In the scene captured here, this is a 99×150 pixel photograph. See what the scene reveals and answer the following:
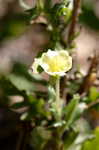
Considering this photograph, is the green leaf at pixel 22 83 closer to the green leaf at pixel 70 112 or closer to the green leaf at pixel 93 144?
the green leaf at pixel 70 112

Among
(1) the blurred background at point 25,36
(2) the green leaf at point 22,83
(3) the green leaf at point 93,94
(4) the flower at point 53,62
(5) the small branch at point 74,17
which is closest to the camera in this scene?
(4) the flower at point 53,62

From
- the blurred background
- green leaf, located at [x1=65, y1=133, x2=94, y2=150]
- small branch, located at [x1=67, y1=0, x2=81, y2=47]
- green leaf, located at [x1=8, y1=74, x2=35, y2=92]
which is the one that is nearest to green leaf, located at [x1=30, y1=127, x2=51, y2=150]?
green leaf, located at [x1=65, y1=133, x2=94, y2=150]

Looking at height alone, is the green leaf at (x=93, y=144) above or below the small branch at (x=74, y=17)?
below

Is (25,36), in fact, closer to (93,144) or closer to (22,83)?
(22,83)

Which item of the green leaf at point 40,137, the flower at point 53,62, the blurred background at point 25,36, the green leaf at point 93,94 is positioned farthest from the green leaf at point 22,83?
the blurred background at point 25,36

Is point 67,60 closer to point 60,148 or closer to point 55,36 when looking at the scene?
point 55,36

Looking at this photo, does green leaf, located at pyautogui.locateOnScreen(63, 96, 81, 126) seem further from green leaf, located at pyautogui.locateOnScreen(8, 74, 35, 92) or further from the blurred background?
the blurred background

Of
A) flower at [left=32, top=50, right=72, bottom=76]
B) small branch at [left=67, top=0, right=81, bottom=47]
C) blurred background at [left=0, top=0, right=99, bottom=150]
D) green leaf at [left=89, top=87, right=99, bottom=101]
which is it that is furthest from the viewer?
blurred background at [left=0, top=0, right=99, bottom=150]

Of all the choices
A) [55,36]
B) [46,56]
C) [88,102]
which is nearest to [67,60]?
[46,56]

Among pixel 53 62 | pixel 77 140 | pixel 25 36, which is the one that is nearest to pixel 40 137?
pixel 77 140
